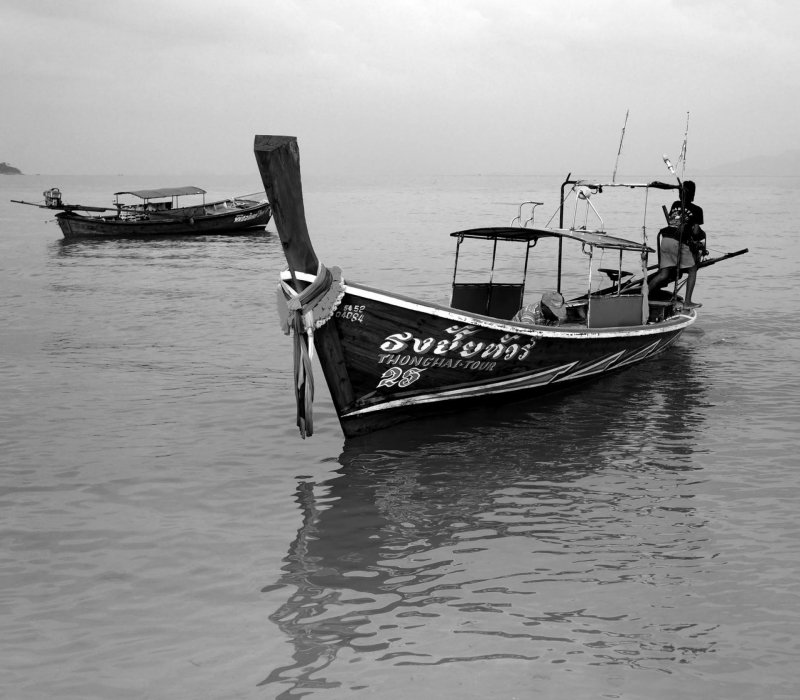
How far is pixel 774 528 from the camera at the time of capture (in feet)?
22.0

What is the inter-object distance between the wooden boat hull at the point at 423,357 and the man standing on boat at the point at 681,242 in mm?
3847

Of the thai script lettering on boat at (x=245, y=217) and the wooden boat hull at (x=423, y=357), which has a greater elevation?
the thai script lettering on boat at (x=245, y=217)

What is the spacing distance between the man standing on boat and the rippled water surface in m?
1.54

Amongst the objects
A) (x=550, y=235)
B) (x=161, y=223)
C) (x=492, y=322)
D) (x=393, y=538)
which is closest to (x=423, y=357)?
(x=492, y=322)

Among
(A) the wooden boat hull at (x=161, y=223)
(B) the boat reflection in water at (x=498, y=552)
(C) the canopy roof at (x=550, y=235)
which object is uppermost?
(A) the wooden boat hull at (x=161, y=223)

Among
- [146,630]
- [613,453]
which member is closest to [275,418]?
[613,453]

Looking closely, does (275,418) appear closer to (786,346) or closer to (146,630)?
(146,630)

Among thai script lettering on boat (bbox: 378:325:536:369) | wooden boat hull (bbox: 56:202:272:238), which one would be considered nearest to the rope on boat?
thai script lettering on boat (bbox: 378:325:536:369)

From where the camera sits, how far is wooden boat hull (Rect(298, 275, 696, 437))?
836 cm

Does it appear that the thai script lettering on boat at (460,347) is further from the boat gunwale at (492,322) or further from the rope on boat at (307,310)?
the rope on boat at (307,310)

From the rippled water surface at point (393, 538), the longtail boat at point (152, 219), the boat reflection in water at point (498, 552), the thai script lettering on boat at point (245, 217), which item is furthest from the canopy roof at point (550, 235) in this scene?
the thai script lettering on boat at point (245, 217)

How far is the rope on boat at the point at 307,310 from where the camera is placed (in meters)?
7.96

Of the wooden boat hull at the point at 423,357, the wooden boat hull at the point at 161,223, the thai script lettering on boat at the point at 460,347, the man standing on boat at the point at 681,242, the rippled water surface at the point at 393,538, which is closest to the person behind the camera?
the rippled water surface at the point at 393,538

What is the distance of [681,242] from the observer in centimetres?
1338
